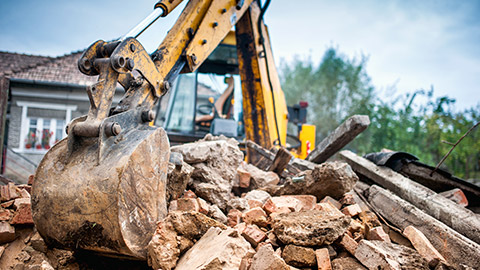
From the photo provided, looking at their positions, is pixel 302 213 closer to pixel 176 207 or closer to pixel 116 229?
pixel 176 207

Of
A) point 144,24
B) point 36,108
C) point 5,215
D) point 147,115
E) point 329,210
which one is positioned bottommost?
point 36,108

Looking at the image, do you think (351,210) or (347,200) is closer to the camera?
(351,210)

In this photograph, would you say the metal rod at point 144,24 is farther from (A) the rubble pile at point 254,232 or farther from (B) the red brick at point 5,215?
(B) the red brick at point 5,215

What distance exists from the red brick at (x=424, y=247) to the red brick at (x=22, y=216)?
280 centimetres

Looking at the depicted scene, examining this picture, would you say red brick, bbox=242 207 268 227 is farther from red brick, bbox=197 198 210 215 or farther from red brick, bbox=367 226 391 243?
red brick, bbox=367 226 391 243

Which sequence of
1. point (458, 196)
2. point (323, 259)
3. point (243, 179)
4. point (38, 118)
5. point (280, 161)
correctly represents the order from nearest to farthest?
point (323, 259), point (458, 196), point (243, 179), point (280, 161), point (38, 118)

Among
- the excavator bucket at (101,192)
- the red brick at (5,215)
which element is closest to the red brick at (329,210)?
the excavator bucket at (101,192)

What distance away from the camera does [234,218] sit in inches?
101

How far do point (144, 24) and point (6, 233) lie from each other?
5.87ft

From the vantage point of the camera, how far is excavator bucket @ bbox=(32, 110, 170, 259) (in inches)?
69.9

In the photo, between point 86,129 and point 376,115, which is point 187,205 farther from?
point 376,115

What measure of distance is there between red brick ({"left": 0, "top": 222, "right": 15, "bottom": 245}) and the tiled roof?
36.1 ft

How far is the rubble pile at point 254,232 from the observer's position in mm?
1921

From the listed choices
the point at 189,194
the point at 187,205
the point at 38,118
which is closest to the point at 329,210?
the point at 187,205
